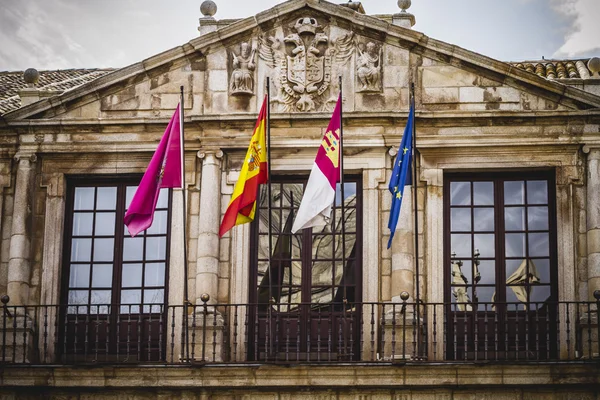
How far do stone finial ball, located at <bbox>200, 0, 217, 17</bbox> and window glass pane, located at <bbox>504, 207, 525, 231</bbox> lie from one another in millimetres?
4794

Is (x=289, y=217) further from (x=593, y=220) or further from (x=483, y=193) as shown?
(x=593, y=220)

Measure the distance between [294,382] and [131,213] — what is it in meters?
2.86

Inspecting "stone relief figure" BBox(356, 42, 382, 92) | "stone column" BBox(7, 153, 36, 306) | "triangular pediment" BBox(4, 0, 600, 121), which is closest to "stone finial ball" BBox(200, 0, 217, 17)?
"triangular pediment" BBox(4, 0, 600, 121)

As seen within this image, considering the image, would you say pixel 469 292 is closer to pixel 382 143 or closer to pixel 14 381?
pixel 382 143

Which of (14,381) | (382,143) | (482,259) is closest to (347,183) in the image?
(382,143)

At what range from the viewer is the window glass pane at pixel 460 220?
21.1 m

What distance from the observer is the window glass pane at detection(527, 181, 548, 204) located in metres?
21.1

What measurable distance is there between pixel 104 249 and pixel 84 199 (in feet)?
2.50

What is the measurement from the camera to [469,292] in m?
20.8

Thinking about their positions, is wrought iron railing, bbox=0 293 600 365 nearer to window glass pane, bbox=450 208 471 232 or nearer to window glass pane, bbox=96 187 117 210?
window glass pane, bbox=450 208 471 232

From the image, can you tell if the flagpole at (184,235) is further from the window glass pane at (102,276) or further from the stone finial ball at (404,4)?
the stone finial ball at (404,4)

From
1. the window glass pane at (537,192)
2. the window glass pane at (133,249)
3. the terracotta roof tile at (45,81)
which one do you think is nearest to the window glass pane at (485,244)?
the window glass pane at (537,192)

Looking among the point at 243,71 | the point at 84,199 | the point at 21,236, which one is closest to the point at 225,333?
the point at 84,199

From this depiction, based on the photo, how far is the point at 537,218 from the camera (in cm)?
2105
